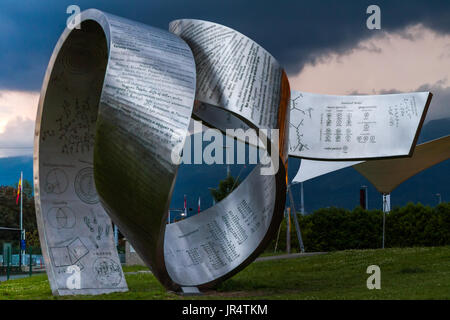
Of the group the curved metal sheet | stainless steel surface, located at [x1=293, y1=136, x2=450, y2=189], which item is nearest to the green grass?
stainless steel surface, located at [x1=293, y1=136, x2=450, y2=189]

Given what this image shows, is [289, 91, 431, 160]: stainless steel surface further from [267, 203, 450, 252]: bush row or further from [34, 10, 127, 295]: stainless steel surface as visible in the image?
[267, 203, 450, 252]: bush row

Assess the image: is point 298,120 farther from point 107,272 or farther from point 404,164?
point 404,164

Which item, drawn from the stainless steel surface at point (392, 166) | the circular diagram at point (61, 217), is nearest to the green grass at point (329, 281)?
the circular diagram at point (61, 217)

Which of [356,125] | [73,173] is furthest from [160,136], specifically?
[356,125]

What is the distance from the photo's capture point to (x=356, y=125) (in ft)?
42.0

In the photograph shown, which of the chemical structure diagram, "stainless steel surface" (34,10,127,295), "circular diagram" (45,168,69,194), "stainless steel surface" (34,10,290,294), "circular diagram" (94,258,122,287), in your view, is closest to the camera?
"stainless steel surface" (34,10,290,294)

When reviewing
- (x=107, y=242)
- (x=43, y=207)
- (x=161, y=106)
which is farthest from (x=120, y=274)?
(x=161, y=106)

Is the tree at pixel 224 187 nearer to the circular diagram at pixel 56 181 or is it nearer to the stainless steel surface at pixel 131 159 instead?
the stainless steel surface at pixel 131 159

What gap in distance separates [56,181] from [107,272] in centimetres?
220

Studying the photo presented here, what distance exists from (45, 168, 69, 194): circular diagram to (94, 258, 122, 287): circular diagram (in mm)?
1703

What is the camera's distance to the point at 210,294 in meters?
11.2

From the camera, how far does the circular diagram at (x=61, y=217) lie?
1204 centimetres

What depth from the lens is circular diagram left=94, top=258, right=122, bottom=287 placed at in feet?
39.3

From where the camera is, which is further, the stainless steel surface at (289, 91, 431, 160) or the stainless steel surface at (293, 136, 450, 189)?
the stainless steel surface at (293, 136, 450, 189)
